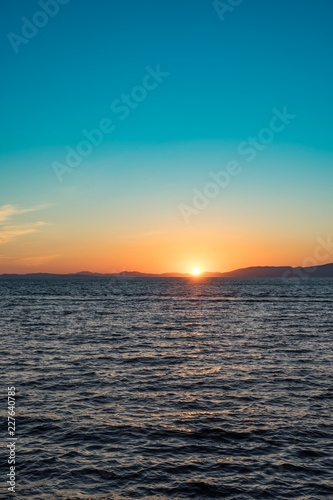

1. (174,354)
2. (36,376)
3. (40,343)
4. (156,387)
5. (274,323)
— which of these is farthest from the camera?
(274,323)

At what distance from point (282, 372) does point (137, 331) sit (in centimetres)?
2166

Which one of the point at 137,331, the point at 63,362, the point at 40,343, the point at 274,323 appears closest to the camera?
the point at 63,362

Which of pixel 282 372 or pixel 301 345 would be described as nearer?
pixel 282 372

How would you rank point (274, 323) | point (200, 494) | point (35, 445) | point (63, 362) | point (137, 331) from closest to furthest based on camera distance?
1. point (200, 494)
2. point (35, 445)
3. point (63, 362)
4. point (137, 331)
5. point (274, 323)

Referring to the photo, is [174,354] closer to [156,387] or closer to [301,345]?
[156,387]

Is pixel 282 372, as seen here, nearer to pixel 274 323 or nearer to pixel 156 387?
pixel 156 387

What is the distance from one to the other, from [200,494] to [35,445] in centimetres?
663

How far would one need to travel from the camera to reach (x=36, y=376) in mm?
25062

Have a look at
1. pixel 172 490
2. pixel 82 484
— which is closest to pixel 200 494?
pixel 172 490

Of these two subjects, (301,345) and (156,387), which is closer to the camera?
(156,387)

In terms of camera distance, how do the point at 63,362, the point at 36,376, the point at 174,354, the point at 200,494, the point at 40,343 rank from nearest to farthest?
the point at 200,494 < the point at 36,376 < the point at 63,362 < the point at 174,354 < the point at 40,343

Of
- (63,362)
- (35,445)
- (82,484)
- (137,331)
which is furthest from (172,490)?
(137,331)

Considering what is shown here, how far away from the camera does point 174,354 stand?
108ft

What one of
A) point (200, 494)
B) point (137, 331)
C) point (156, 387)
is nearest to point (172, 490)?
point (200, 494)
